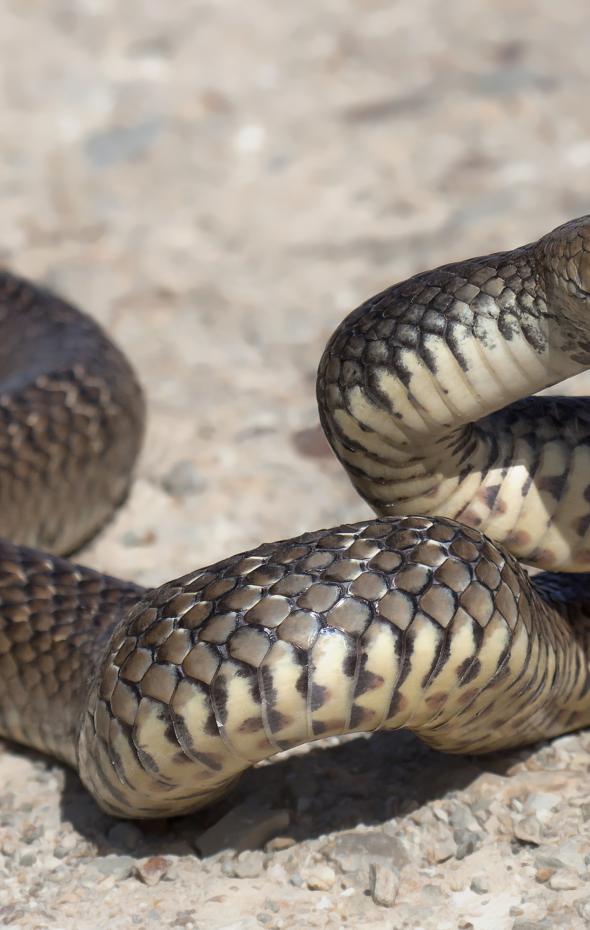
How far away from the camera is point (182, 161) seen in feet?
26.9

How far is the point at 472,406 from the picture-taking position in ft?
9.93

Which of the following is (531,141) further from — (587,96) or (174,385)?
(174,385)

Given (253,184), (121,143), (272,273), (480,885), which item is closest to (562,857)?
(480,885)

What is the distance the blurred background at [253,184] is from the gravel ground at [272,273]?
0.7 inches

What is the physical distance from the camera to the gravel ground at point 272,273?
124 inches

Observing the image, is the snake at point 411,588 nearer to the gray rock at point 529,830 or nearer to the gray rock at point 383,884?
the gray rock at point 529,830

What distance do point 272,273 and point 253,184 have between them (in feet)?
3.49

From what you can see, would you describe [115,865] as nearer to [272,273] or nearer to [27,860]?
[27,860]

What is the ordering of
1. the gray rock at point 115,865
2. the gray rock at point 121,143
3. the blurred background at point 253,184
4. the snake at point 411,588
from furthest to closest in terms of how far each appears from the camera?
the gray rock at point 121,143 → the blurred background at point 253,184 → the gray rock at point 115,865 → the snake at point 411,588

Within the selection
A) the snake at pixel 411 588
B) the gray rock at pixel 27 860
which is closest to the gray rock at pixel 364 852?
the snake at pixel 411 588

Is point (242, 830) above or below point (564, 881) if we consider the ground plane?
below

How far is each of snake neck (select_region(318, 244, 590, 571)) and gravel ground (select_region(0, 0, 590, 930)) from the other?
0.71m

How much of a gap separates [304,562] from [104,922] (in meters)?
0.94

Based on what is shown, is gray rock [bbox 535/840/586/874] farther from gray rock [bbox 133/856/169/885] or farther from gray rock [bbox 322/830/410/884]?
gray rock [bbox 133/856/169/885]
